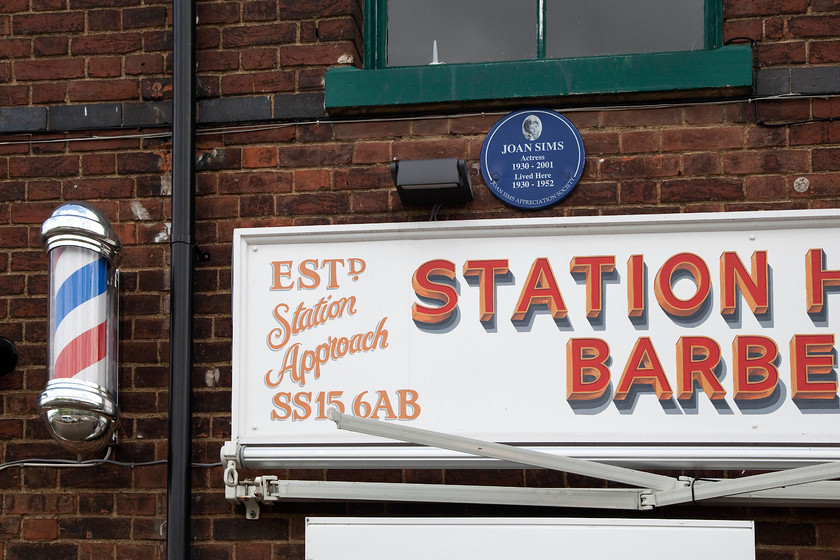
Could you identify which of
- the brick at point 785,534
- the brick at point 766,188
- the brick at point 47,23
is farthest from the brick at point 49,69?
the brick at point 785,534

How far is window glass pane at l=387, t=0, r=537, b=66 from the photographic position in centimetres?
469

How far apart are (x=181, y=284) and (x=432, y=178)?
117cm

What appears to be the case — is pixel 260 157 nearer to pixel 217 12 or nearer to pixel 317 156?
pixel 317 156

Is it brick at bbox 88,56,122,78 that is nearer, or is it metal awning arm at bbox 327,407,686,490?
metal awning arm at bbox 327,407,686,490

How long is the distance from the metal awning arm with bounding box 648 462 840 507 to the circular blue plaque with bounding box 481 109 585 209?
130 centimetres

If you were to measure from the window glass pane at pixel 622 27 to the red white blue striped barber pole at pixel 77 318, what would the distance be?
221 centimetres

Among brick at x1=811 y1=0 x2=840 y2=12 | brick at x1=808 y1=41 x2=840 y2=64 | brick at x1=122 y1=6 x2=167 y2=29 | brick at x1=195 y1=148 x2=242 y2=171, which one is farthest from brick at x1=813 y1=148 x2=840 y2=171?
brick at x1=122 y1=6 x2=167 y2=29

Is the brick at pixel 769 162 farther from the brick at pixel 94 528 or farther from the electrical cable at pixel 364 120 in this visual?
the brick at pixel 94 528

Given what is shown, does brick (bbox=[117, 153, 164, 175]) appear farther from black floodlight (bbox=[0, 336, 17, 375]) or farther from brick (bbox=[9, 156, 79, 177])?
black floodlight (bbox=[0, 336, 17, 375])

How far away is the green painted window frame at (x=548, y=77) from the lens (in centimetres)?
432

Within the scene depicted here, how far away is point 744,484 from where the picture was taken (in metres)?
3.71

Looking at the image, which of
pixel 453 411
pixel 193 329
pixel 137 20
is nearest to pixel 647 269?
pixel 453 411

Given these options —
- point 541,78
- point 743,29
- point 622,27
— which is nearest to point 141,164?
point 541,78

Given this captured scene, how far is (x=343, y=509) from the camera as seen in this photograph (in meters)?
4.32
